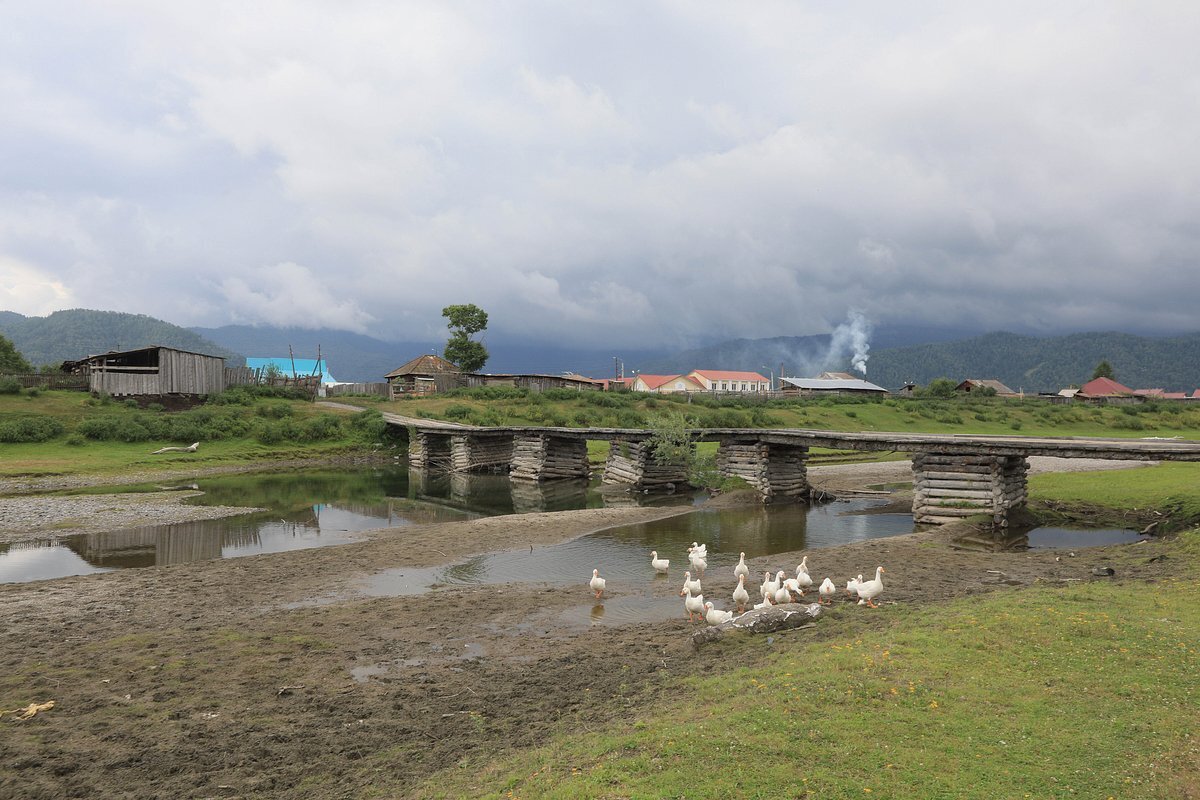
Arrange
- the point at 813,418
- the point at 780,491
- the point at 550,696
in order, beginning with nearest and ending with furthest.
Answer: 1. the point at 550,696
2. the point at 780,491
3. the point at 813,418

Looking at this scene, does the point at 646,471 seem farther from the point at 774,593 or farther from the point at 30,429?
the point at 30,429

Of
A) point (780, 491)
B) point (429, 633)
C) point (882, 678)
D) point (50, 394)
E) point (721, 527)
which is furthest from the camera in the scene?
point (50, 394)

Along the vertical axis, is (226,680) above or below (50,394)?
below

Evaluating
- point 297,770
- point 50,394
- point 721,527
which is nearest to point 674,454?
point 721,527

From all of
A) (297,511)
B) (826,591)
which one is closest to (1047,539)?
(826,591)

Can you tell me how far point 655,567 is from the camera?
77.7ft

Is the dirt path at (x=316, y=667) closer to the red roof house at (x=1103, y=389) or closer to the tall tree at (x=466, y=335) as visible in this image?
the tall tree at (x=466, y=335)

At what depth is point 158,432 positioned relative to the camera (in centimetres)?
6347

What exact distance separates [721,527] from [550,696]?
21656mm

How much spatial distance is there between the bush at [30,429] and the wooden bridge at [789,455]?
29698 millimetres

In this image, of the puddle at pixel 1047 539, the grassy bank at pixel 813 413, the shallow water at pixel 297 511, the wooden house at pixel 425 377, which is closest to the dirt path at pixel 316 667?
the puddle at pixel 1047 539

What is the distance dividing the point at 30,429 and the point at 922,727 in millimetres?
71317

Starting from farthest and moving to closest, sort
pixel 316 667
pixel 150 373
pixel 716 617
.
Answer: pixel 150 373, pixel 716 617, pixel 316 667

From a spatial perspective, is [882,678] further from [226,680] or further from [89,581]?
[89,581]
